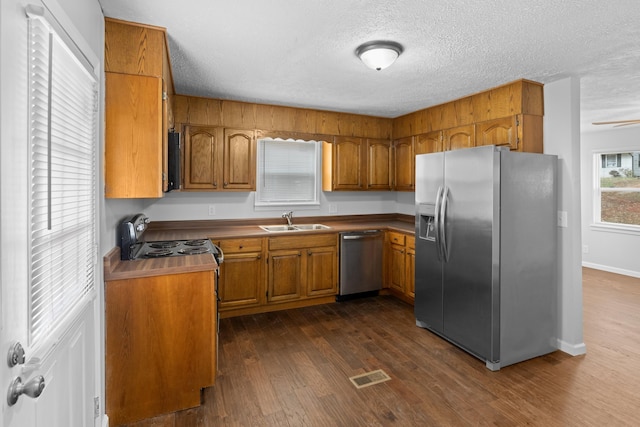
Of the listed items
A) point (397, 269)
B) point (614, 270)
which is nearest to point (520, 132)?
point (397, 269)

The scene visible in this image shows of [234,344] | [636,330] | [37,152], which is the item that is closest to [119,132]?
[37,152]

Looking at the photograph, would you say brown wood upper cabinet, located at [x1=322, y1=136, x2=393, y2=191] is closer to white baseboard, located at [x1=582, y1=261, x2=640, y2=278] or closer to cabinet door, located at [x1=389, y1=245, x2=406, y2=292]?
cabinet door, located at [x1=389, y1=245, x2=406, y2=292]

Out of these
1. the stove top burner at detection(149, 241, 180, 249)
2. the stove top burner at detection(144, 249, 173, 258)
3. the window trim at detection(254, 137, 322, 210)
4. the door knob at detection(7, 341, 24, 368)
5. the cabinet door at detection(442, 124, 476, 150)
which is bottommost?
the door knob at detection(7, 341, 24, 368)

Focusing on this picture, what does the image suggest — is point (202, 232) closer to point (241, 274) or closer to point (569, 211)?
point (241, 274)

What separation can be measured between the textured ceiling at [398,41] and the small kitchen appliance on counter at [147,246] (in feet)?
4.24

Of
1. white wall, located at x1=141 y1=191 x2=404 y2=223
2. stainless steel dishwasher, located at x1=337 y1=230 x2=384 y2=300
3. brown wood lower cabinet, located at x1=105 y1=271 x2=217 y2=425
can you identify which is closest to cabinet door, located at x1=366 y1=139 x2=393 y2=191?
white wall, located at x1=141 y1=191 x2=404 y2=223

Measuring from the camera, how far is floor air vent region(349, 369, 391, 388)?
2531mm

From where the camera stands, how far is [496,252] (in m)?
2.73

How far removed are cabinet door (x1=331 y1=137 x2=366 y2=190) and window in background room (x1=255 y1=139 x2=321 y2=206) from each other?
312 millimetres

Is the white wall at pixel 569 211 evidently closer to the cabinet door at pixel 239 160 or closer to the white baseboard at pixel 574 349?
the white baseboard at pixel 574 349

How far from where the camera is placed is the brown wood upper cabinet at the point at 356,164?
459cm

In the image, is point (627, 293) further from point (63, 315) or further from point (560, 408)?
point (63, 315)

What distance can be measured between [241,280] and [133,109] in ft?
6.93

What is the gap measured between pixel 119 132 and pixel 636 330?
A: 479cm
